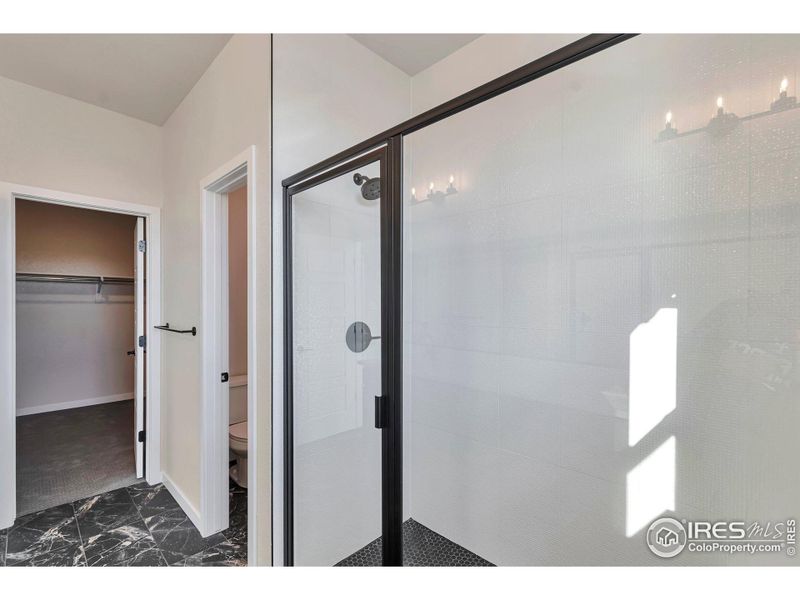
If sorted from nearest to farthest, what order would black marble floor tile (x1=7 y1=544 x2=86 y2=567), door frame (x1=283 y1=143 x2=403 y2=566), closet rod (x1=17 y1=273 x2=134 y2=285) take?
door frame (x1=283 y1=143 x2=403 y2=566), black marble floor tile (x1=7 y1=544 x2=86 y2=567), closet rod (x1=17 y1=273 x2=134 y2=285)

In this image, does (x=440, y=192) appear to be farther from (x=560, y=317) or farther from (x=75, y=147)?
(x=75, y=147)

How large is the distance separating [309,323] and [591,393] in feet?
3.45

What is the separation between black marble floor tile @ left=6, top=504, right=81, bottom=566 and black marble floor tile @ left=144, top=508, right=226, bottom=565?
14.2 inches

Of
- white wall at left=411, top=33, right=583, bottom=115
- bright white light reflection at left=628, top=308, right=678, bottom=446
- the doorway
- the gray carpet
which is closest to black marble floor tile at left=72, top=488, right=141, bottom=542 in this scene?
the gray carpet

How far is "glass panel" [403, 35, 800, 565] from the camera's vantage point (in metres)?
0.83

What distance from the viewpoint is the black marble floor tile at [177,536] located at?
1.91 metres

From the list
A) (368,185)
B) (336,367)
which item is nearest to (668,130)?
(368,185)

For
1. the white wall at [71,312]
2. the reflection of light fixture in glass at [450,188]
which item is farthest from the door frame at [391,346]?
the white wall at [71,312]

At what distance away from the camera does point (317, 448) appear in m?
1.48

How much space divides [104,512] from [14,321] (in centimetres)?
124

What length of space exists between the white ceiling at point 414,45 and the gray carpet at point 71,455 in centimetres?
323

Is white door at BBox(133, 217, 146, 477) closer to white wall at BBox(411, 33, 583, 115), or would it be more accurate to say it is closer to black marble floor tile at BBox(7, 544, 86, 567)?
black marble floor tile at BBox(7, 544, 86, 567)

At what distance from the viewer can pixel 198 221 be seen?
2197mm
